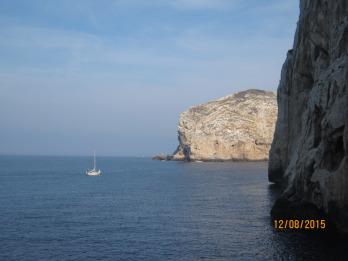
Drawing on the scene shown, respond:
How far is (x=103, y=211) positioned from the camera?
63500 millimetres

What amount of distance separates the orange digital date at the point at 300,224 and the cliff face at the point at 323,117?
1.05 meters

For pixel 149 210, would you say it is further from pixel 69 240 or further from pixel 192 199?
pixel 69 240

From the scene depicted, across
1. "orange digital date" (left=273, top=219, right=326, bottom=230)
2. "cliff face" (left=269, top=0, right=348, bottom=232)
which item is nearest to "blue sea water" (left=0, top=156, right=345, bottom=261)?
"orange digital date" (left=273, top=219, right=326, bottom=230)

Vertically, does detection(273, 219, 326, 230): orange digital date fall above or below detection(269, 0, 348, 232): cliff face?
below

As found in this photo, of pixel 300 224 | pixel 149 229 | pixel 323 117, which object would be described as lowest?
pixel 149 229

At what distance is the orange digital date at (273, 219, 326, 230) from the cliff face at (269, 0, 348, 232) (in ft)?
3.44

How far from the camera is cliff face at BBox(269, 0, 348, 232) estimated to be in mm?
40000

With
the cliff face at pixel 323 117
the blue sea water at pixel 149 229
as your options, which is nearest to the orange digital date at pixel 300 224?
the cliff face at pixel 323 117

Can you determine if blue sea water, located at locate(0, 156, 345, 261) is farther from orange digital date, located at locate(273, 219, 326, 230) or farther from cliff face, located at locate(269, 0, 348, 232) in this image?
cliff face, located at locate(269, 0, 348, 232)

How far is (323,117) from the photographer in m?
45.3

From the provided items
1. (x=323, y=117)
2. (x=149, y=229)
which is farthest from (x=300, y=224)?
(x=149, y=229)

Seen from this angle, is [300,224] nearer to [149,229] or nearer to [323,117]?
[323,117]

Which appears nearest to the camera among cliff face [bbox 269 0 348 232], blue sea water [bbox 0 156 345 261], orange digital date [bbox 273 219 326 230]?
blue sea water [bbox 0 156 345 261]

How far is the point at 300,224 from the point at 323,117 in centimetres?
1149
